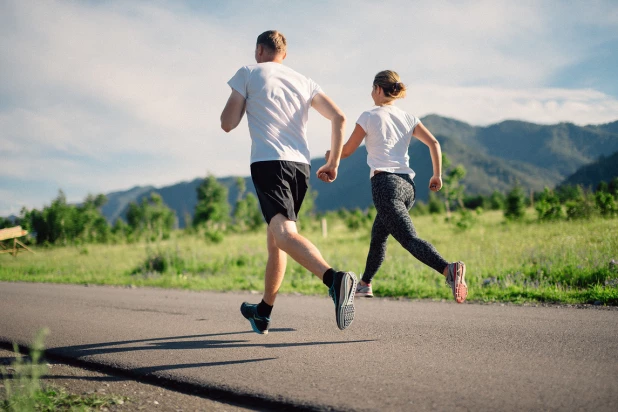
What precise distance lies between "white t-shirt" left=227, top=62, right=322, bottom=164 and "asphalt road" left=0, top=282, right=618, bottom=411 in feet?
4.94

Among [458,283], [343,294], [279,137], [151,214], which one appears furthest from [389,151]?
[151,214]

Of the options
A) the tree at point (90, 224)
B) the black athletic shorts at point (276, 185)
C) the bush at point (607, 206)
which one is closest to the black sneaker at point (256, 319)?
the black athletic shorts at point (276, 185)

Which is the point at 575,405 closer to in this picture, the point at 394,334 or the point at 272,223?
the point at 394,334

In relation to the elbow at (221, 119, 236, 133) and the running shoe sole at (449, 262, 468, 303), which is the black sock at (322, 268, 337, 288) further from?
the elbow at (221, 119, 236, 133)

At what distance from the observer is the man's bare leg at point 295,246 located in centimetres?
309

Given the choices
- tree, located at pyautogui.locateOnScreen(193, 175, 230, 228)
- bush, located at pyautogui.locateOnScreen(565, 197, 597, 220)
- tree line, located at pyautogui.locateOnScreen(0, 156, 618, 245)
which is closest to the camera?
bush, located at pyautogui.locateOnScreen(565, 197, 597, 220)

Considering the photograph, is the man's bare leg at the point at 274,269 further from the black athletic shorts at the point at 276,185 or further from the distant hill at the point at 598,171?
the distant hill at the point at 598,171

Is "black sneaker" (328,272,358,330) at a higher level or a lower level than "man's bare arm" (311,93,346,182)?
lower

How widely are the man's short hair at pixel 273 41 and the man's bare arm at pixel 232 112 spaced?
0.52 m

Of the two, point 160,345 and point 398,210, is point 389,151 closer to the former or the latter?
point 398,210

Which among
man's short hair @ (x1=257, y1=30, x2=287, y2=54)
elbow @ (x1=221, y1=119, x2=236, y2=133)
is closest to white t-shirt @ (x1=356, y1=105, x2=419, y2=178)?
man's short hair @ (x1=257, y1=30, x2=287, y2=54)

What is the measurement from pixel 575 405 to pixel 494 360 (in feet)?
2.51

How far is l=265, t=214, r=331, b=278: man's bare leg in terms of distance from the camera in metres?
3.09

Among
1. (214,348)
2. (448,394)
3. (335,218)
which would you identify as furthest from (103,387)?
(335,218)
